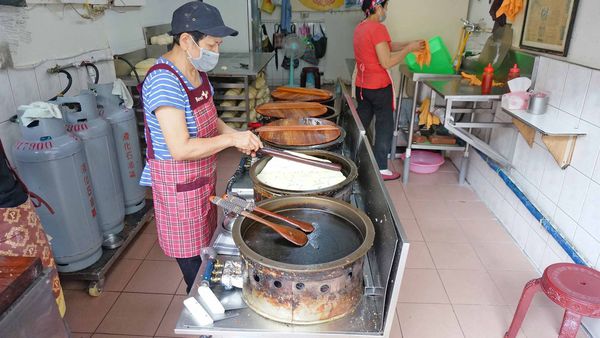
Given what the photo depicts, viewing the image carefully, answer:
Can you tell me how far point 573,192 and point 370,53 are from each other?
1.93m

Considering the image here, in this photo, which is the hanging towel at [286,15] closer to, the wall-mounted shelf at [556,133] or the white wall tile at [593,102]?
the wall-mounted shelf at [556,133]

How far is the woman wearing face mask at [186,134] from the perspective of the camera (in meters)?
A: 1.49

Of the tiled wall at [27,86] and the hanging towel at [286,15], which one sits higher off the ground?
the hanging towel at [286,15]

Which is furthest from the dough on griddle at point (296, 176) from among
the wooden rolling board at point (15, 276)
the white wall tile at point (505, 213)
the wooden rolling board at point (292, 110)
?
the white wall tile at point (505, 213)

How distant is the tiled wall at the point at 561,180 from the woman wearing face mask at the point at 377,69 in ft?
3.39

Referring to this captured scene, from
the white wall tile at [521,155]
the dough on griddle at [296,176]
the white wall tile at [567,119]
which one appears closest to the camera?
the dough on griddle at [296,176]

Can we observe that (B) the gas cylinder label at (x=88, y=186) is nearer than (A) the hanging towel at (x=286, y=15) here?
Yes

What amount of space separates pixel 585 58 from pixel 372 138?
2.36 metres

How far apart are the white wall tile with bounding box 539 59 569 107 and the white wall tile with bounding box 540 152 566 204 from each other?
1.24ft

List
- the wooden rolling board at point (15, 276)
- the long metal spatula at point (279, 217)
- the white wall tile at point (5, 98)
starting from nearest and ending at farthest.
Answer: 1. the wooden rolling board at point (15, 276)
2. the long metal spatula at point (279, 217)
3. the white wall tile at point (5, 98)

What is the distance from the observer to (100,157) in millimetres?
2588

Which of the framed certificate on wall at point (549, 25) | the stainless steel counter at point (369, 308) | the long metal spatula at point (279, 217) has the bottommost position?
the stainless steel counter at point (369, 308)

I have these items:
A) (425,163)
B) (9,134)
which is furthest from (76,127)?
(425,163)

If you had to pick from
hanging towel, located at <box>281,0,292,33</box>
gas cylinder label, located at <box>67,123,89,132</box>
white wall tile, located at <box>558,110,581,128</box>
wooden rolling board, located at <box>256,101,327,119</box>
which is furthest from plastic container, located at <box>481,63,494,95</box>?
hanging towel, located at <box>281,0,292,33</box>
